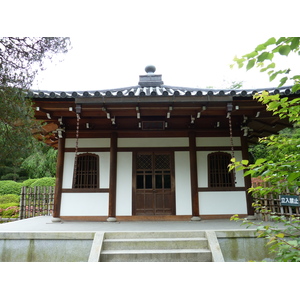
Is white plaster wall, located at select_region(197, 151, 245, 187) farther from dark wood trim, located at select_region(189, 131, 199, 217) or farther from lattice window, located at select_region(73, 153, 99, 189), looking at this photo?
lattice window, located at select_region(73, 153, 99, 189)

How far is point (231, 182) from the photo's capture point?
6.20 meters

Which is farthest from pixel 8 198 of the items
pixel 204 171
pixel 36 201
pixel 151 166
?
pixel 204 171

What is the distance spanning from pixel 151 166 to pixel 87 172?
1.72 m

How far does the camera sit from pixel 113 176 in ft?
20.2

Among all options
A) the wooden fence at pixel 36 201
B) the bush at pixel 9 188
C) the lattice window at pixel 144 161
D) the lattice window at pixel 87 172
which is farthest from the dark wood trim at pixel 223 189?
the bush at pixel 9 188

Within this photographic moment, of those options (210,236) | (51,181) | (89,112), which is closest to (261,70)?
(210,236)

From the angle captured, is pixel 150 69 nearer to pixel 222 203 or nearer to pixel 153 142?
pixel 153 142

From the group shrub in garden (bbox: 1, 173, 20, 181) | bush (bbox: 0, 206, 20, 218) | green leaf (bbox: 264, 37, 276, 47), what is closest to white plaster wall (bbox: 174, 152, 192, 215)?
green leaf (bbox: 264, 37, 276, 47)

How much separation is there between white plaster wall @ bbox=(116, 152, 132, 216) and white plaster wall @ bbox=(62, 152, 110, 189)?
1.04 feet

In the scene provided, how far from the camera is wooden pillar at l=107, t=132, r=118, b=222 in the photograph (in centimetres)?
597

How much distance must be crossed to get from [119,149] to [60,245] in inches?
119

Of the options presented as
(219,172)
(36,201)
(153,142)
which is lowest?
(36,201)

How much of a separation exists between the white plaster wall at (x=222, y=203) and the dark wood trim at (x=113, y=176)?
7.26 ft

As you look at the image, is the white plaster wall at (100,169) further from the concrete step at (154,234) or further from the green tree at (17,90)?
the green tree at (17,90)
